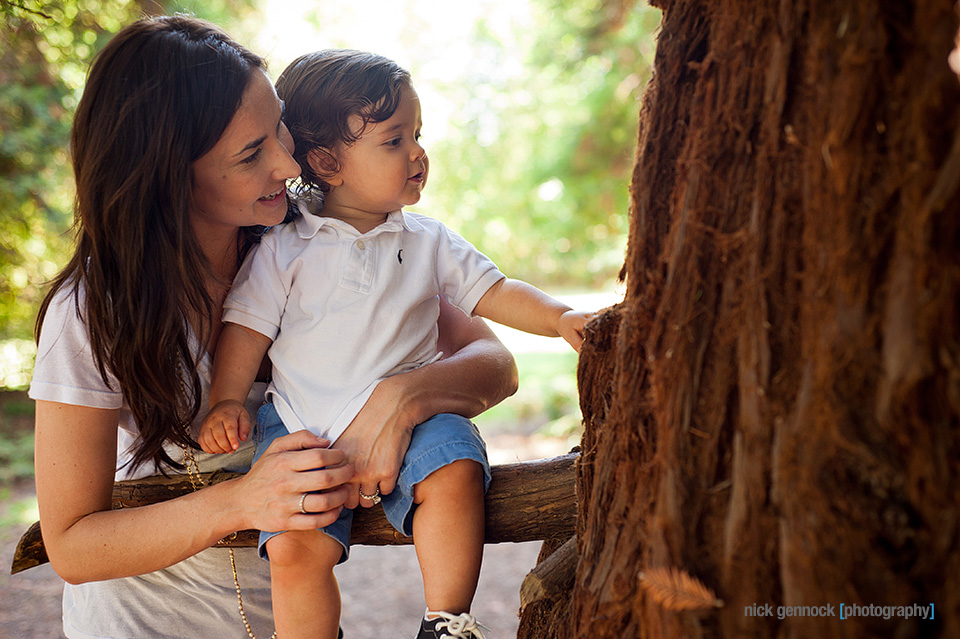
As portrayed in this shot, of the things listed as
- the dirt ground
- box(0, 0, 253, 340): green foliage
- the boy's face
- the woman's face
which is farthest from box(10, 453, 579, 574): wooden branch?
box(0, 0, 253, 340): green foliage

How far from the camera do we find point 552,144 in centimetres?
882

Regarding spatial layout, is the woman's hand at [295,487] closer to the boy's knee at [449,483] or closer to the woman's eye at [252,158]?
the boy's knee at [449,483]

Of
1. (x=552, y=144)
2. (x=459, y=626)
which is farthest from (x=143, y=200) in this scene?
(x=552, y=144)

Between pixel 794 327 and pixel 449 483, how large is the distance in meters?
0.82

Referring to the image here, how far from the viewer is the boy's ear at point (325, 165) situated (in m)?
1.78

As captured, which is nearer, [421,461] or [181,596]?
[421,461]

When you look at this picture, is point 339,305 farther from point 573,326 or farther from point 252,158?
point 573,326

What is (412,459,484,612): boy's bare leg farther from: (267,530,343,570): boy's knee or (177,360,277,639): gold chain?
(177,360,277,639): gold chain

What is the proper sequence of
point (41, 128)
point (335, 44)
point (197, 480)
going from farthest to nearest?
point (335, 44) → point (41, 128) → point (197, 480)

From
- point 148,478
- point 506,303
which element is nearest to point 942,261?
point 506,303

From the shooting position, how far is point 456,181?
14.0 m

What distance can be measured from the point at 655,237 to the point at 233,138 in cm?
96

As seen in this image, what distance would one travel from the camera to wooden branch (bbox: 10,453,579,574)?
1.53 m

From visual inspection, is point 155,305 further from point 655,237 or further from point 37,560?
point 655,237
